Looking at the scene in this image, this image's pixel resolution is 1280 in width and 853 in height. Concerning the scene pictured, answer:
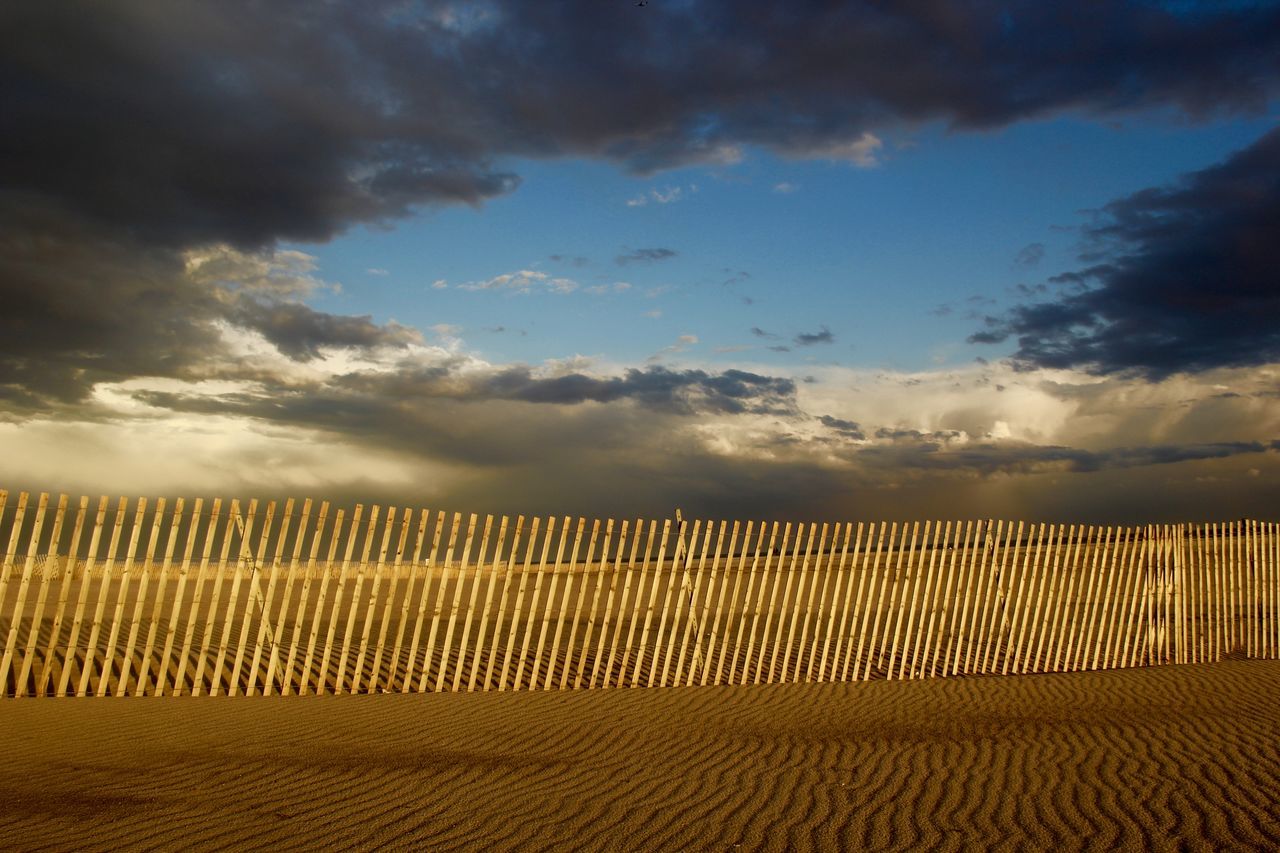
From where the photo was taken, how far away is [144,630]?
15.6m

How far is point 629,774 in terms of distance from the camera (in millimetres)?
6684

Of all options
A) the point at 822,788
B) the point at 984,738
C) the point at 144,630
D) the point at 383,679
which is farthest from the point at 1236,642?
the point at 144,630

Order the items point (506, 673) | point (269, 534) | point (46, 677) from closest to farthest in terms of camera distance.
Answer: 1. point (46, 677)
2. point (269, 534)
3. point (506, 673)

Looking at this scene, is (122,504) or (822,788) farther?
(122,504)

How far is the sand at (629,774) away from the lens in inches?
209

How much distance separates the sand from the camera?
5.31 metres

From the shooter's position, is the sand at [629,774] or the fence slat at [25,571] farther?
the fence slat at [25,571]

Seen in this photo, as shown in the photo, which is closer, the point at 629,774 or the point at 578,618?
the point at 629,774

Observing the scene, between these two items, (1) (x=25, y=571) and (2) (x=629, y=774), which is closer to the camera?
(2) (x=629, y=774)

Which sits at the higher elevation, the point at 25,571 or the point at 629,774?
the point at 25,571

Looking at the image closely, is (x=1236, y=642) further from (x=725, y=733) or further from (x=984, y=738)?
(x=725, y=733)

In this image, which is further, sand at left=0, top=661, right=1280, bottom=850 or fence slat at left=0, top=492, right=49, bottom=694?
fence slat at left=0, top=492, right=49, bottom=694

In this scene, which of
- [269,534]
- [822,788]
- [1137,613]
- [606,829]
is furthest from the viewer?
[1137,613]

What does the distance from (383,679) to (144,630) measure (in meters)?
7.28
